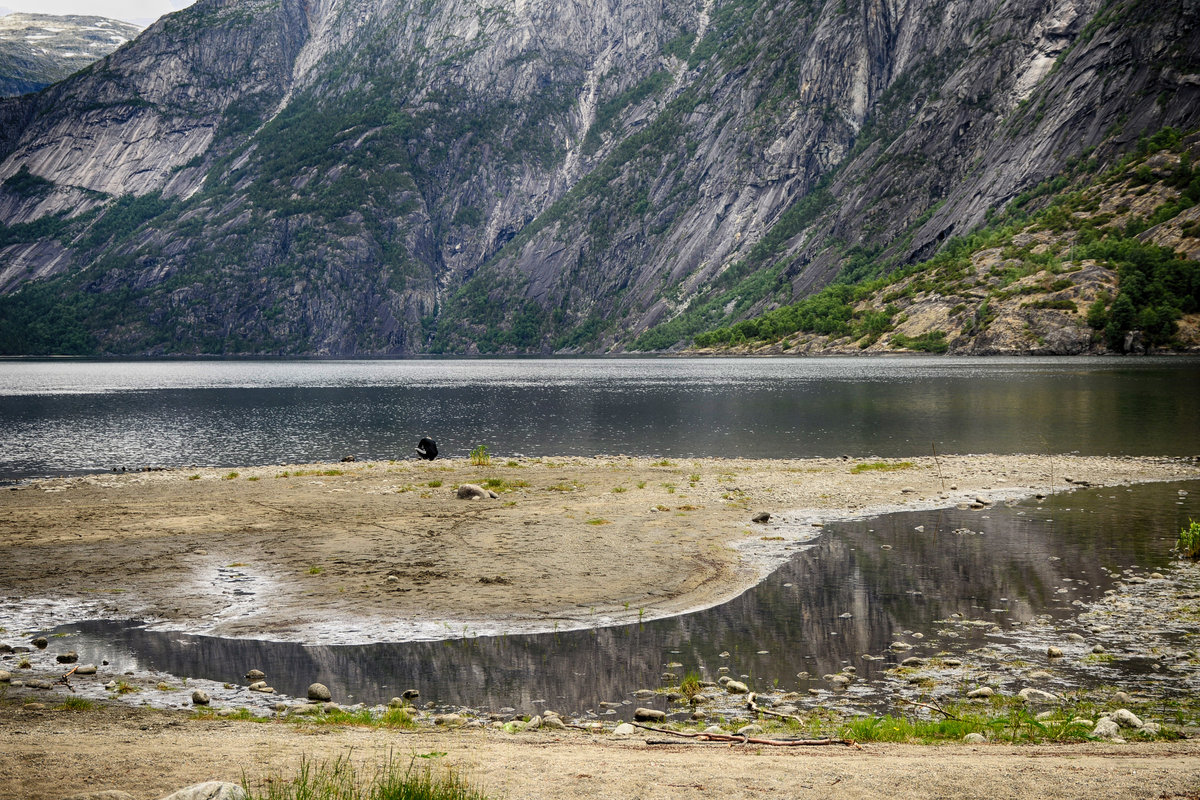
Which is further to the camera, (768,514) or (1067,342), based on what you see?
(1067,342)

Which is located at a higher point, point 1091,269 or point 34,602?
point 1091,269

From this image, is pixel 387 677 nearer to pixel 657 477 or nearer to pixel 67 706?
pixel 67 706

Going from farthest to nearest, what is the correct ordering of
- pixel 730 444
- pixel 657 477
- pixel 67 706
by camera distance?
1. pixel 730 444
2. pixel 657 477
3. pixel 67 706

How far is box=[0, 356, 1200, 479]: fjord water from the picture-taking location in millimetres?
60188

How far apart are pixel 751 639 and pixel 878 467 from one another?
30.8 m

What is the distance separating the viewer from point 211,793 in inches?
364

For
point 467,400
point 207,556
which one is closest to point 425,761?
point 207,556

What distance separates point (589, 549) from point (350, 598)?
8664 millimetres

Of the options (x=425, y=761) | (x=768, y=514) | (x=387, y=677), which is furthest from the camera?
(x=768, y=514)

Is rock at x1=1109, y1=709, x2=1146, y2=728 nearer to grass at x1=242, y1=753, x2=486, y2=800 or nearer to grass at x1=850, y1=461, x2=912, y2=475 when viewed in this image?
grass at x1=242, y1=753, x2=486, y2=800

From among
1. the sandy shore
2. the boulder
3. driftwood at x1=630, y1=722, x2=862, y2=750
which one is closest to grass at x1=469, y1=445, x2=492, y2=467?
the sandy shore

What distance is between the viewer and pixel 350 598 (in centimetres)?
2386

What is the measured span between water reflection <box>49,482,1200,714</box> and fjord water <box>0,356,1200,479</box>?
Answer: 95.9 ft

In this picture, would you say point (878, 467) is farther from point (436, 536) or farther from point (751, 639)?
point (751, 639)
